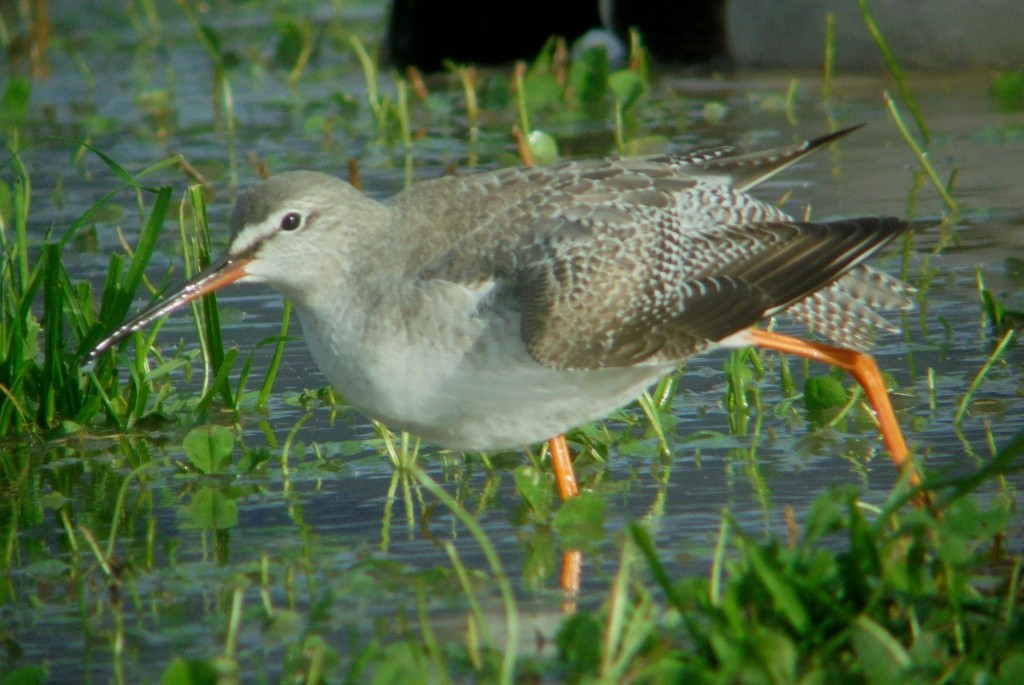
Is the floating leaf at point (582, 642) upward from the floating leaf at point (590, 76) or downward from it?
downward

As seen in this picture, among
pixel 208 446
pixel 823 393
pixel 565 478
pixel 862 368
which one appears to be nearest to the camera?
pixel 565 478

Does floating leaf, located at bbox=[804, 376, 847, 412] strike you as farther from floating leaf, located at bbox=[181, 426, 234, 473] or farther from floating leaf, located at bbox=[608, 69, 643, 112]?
floating leaf, located at bbox=[608, 69, 643, 112]

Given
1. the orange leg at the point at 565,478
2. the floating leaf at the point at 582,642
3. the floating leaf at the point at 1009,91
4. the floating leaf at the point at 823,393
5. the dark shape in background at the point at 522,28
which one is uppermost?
the dark shape in background at the point at 522,28

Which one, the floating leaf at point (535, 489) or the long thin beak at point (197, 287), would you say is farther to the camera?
the long thin beak at point (197, 287)

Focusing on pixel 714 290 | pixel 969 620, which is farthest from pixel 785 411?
pixel 969 620

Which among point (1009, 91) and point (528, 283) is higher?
point (528, 283)

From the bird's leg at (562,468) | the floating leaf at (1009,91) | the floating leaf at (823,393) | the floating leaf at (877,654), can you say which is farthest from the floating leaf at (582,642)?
the floating leaf at (1009,91)

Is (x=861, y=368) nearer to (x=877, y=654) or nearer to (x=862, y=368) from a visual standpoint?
(x=862, y=368)

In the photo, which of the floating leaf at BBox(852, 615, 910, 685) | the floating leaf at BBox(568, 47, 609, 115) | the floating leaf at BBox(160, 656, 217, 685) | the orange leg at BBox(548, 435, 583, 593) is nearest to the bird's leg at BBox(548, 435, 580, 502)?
the orange leg at BBox(548, 435, 583, 593)

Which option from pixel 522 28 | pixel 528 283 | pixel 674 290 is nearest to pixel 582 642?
pixel 528 283

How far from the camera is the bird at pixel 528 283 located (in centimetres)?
489

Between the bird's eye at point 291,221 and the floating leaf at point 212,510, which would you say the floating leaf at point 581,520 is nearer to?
the floating leaf at point 212,510

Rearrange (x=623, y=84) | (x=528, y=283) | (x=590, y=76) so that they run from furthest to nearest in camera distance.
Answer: (x=590, y=76), (x=623, y=84), (x=528, y=283)

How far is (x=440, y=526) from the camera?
499cm
